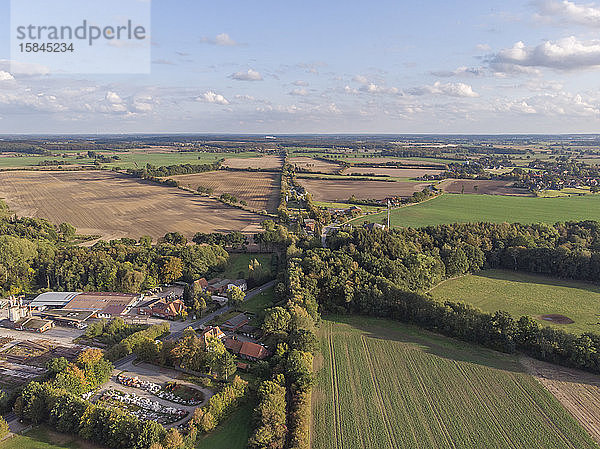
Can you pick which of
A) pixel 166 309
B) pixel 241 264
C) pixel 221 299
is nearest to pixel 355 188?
pixel 241 264

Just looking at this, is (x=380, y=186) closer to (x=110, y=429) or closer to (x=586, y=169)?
(x=586, y=169)

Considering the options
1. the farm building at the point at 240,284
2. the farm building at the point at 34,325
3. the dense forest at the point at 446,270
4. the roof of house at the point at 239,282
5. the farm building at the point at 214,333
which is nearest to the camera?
the dense forest at the point at 446,270

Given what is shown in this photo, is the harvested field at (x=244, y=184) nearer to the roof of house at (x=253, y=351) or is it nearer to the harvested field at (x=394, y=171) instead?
the harvested field at (x=394, y=171)

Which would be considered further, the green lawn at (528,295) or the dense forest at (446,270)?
the green lawn at (528,295)

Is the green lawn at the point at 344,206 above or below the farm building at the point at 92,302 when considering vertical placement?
Result: above

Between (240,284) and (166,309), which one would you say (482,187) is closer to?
(240,284)

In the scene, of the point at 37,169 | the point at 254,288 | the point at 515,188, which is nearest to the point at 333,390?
the point at 254,288

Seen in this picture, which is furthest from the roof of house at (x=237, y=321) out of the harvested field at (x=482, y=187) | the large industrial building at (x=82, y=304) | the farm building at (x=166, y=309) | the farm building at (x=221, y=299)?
the harvested field at (x=482, y=187)
